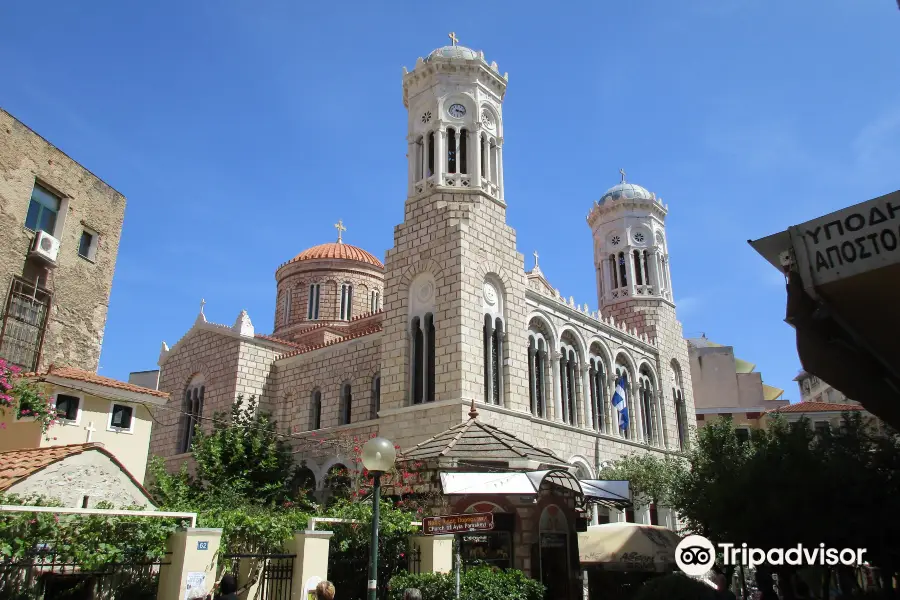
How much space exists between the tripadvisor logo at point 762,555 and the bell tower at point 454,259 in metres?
8.28

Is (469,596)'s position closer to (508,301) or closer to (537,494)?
(537,494)

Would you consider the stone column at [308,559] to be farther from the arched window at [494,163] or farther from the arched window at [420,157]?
the arched window at [494,163]

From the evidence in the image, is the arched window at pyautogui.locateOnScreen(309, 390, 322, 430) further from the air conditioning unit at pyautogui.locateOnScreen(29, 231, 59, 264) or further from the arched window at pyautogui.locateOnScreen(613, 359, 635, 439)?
the air conditioning unit at pyautogui.locateOnScreen(29, 231, 59, 264)

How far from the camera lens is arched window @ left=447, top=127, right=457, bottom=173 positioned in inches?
847

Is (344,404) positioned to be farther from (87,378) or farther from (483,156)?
(87,378)

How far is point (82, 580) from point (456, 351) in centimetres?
1126

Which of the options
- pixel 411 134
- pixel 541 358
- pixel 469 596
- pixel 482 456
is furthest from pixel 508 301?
pixel 469 596

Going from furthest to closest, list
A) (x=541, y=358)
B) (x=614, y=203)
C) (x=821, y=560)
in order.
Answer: (x=614, y=203) < (x=541, y=358) < (x=821, y=560)

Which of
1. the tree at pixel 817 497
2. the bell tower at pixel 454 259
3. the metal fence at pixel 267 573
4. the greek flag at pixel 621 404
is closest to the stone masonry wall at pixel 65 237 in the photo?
the bell tower at pixel 454 259

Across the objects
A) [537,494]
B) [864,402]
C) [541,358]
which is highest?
[541,358]

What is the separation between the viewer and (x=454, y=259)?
19016 millimetres

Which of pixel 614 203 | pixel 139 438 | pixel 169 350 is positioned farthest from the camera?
pixel 614 203

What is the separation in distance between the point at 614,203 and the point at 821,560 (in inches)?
931

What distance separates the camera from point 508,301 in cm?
2012
